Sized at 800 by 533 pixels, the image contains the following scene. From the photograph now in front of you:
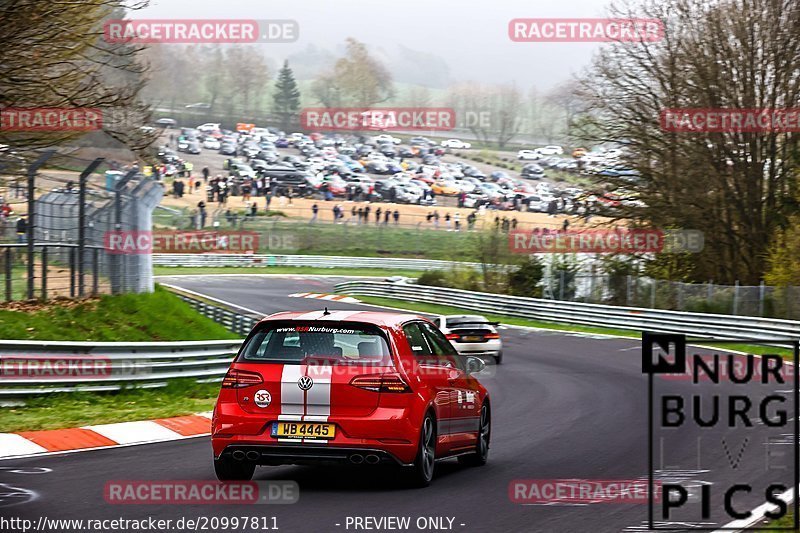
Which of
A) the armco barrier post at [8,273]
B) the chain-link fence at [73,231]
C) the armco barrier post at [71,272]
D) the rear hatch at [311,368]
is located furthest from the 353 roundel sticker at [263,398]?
the armco barrier post at [71,272]

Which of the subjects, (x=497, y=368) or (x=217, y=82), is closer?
(x=497, y=368)

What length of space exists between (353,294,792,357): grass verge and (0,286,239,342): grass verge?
42.6ft

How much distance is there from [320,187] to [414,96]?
311 feet

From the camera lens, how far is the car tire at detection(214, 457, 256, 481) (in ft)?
31.3

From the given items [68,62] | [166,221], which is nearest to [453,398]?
[68,62]

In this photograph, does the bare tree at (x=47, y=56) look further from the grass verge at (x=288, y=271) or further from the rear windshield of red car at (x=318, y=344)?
the grass verge at (x=288, y=271)

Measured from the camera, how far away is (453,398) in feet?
34.4

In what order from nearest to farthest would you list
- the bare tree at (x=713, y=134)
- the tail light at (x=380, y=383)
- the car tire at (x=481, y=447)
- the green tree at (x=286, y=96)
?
the tail light at (x=380, y=383) < the car tire at (x=481, y=447) < the bare tree at (x=713, y=134) < the green tree at (x=286, y=96)

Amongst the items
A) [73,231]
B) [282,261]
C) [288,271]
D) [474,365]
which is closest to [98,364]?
[73,231]

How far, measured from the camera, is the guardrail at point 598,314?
101ft

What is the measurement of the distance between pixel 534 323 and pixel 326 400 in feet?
103

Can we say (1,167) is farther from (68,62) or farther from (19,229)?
(68,62)

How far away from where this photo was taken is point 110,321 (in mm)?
19656

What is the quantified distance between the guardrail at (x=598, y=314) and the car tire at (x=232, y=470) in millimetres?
→ 22298
